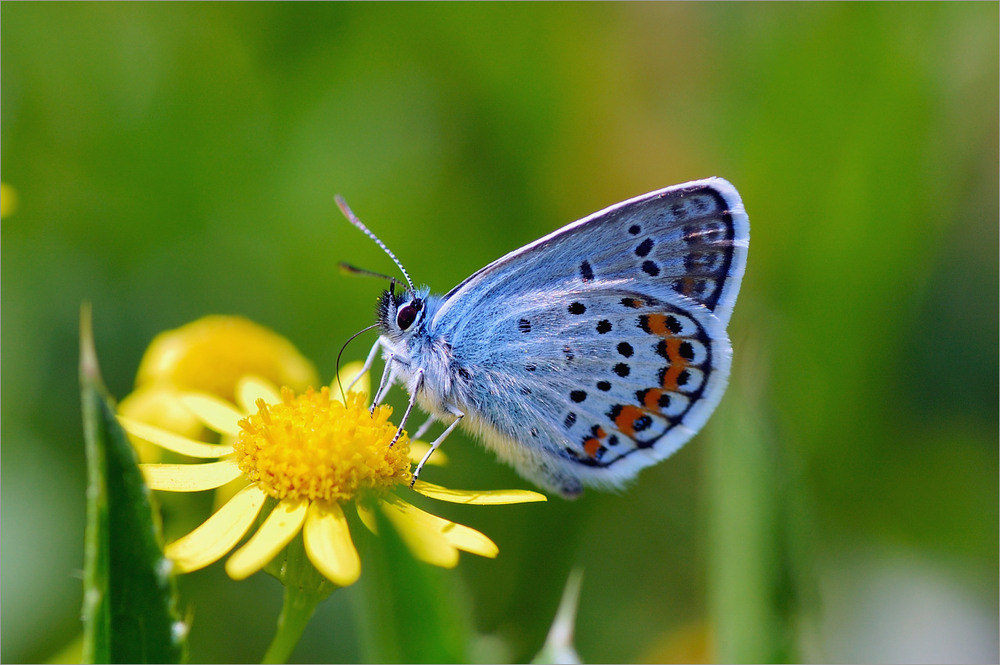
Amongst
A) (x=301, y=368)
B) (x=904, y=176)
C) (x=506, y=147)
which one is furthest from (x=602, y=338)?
(x=904, y=176)

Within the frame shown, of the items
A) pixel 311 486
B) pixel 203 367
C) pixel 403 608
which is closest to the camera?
pixel 403 608

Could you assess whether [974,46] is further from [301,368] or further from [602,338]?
[301,368]

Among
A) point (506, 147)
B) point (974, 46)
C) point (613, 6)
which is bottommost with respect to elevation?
point (506, 147)

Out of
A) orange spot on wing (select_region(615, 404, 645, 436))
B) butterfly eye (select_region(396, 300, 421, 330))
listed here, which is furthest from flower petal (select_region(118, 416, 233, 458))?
orange spot on wing (select_region(615, 404, 645, 436))

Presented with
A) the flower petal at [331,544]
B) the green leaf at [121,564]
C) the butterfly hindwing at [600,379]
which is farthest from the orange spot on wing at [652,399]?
the green leaf at [121,564]

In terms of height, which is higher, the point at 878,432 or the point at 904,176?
the point at 904,176

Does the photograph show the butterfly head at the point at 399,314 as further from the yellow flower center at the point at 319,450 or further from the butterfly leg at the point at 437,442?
the yellow flower center at the point at 319,450

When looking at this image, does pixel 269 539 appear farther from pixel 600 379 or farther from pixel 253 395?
pixel 600 379

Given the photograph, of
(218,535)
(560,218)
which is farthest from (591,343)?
(560,218)
